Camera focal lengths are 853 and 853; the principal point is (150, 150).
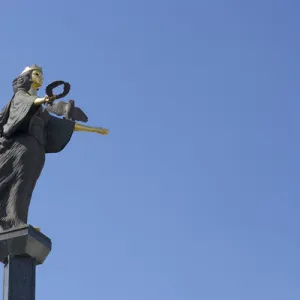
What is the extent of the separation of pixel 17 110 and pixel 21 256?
2.75 meters

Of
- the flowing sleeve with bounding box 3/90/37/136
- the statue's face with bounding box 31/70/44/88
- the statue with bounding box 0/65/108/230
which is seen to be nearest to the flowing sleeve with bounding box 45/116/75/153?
the statue with bounding box 0/65/108/230

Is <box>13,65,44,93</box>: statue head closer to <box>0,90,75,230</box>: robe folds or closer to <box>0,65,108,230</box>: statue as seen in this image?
<box>0,65,108,230</box>: statue

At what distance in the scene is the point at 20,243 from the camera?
1453 cm

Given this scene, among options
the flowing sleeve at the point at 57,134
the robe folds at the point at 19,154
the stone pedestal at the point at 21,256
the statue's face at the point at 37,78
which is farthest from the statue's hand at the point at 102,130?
the stone pedestal at the point at 21,256

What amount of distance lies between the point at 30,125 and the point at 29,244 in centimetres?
236

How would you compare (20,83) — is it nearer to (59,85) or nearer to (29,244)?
(59,85)

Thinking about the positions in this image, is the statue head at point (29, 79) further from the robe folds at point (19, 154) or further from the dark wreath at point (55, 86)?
the dark wreath at point (55, 86)

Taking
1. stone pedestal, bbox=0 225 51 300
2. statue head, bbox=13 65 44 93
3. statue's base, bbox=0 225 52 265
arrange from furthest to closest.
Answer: statue head, bbox=13 65 44 93, statue's base, bbox=0 225 52 265, stone pedestal, bbox=0 225 51 300

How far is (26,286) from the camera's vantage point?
14.4m

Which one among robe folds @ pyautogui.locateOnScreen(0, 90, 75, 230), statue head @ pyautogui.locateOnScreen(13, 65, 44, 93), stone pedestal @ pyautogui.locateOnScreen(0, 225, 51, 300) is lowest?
stone pedestal @ pyautogui.locateOnScreen(0, 225, 51, 300)

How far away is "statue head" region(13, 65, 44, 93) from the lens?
16.2m

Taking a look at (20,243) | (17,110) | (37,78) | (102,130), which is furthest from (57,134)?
(20,243)

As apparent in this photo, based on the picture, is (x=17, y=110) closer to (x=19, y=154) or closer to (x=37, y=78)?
(x=19, y=154)

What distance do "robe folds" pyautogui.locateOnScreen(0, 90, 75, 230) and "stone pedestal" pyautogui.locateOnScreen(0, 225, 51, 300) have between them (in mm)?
295
